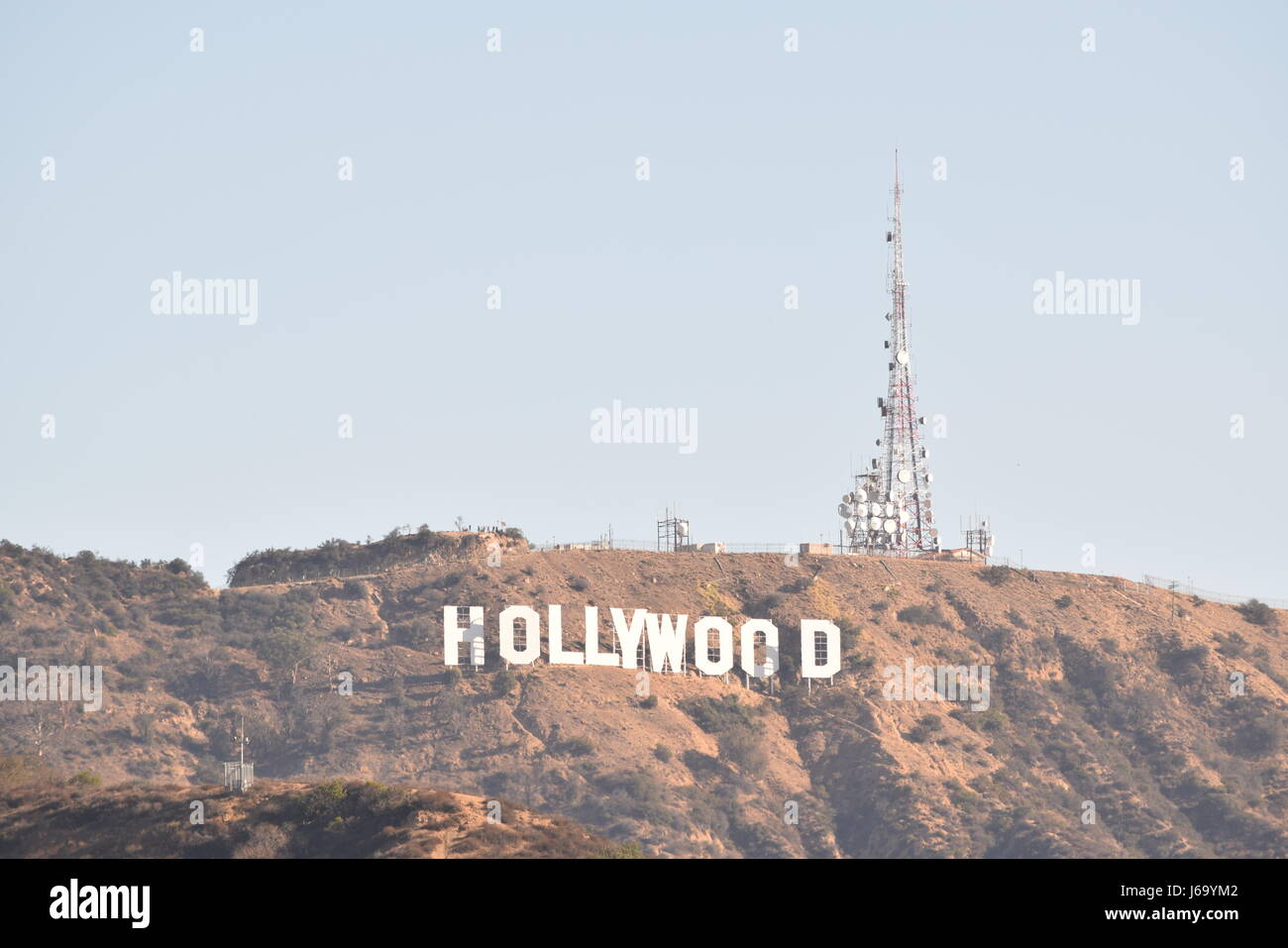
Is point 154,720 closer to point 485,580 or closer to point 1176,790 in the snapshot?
point 485,580

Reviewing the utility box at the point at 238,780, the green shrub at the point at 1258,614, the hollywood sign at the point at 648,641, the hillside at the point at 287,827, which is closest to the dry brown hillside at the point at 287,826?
the hillside at the point at 287,827

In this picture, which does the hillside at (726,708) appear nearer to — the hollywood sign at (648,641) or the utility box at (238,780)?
the hollywood sign at (648,641)

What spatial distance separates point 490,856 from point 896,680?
58.5m

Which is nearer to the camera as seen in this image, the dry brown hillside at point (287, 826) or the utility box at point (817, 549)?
the dry brown hillside at point (287, 826)

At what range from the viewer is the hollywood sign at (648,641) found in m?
125

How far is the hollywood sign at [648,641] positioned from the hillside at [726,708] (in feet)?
3.49

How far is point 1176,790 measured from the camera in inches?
5037

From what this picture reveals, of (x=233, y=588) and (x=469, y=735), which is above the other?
(x=233, y=588)

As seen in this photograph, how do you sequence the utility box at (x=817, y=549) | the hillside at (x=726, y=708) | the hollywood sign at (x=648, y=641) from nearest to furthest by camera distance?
the hillside at (x=726, y=708)
the hollywood sign at (x=648, y=641)
the utility box at (x=817, y=549)

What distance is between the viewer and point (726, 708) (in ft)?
413

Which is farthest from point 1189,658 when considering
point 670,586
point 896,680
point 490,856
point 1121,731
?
point 490,856

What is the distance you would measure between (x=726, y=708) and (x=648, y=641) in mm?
6170

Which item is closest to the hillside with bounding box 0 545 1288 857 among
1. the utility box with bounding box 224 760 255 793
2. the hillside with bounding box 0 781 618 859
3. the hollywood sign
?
the hollywood sign
